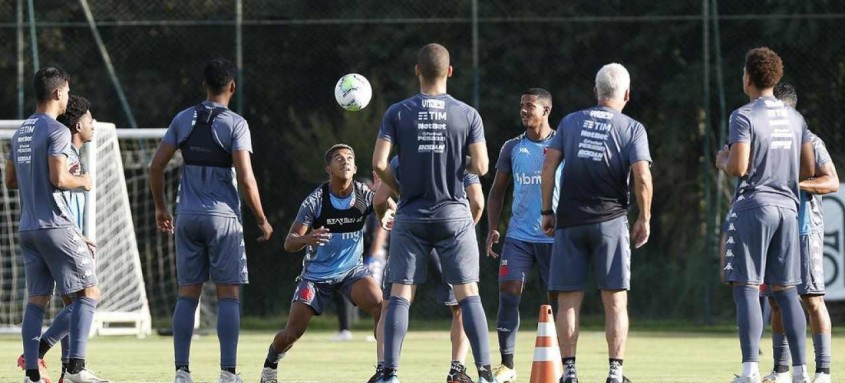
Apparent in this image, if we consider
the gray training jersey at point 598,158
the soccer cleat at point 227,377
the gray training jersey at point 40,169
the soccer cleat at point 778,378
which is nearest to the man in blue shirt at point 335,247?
the soccer cleat at point 227,377

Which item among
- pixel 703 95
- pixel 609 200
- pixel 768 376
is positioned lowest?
pixel 768 376

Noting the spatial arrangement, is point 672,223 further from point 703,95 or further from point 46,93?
point 46,93

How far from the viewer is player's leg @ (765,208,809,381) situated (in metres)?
9.56

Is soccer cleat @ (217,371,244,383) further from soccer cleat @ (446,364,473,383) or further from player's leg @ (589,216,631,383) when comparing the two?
player's leg @ (589,216,631,383)

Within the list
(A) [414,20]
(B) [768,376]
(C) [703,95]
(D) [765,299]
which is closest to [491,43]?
(A) [414,20]

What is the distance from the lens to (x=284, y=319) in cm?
2006

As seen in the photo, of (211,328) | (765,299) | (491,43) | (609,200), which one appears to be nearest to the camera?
(609,200)

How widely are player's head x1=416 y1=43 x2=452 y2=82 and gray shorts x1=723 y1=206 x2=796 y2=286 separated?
2.00 m

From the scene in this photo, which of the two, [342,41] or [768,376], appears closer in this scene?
[768,376]

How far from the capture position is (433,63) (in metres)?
9.12

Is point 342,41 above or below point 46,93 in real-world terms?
above

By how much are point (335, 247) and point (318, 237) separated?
401mm

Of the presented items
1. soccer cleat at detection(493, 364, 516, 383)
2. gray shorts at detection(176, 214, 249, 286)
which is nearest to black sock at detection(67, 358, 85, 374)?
gray shorts at detection(176, 214, 249, 286)

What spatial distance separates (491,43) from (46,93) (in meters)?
10.7
